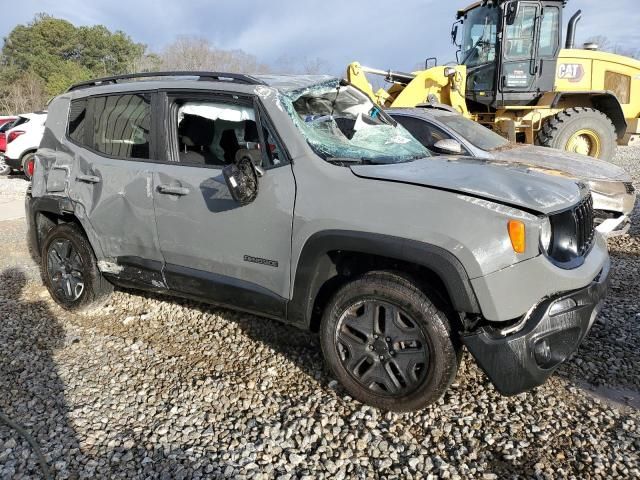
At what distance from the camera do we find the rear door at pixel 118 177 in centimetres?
344

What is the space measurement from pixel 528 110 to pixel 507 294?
852 cm

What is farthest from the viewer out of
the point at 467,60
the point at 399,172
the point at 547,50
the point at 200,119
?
the point at 467,60

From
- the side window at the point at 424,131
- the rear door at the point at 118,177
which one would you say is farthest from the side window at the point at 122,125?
the side window at the point at 424,131

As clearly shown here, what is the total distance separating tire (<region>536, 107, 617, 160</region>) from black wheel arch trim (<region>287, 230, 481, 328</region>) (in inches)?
301

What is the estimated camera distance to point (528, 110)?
9.63m

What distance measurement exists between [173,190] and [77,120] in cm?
146

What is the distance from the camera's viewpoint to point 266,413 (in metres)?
2.81

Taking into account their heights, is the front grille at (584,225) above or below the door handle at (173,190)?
below

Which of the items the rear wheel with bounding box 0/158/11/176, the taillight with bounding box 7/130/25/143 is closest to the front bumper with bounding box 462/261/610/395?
the taillight with bounding box 7/130/25/143

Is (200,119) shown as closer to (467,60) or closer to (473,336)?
(473,336)

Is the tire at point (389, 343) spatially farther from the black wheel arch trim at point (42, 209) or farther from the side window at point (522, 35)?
the side window at point (522, 35)

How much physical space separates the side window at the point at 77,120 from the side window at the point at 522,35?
801cm

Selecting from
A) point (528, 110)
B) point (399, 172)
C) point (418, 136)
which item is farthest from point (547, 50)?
point (399, 172)

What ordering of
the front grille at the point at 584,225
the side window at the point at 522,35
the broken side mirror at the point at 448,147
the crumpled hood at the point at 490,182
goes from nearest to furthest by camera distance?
the crumpled hood at the point at 490,182 < the front grille at the point at 584,225 < the broken side mirror at the point at 448,147 < the side window at the point at 522,35
